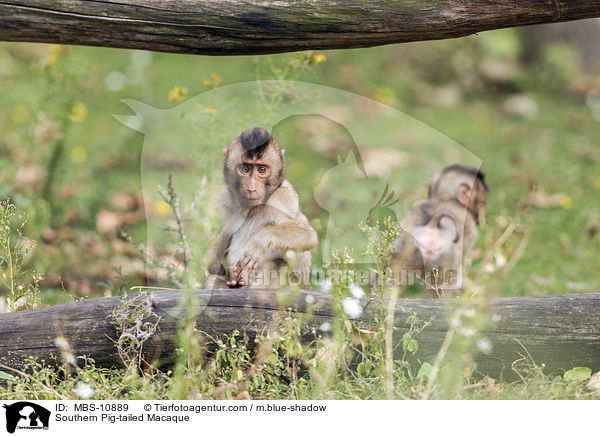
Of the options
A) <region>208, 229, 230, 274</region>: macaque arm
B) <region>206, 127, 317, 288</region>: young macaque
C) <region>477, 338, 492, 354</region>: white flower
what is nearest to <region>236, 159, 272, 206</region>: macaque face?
<region>206, 127, 317, 288</region>: young macaque

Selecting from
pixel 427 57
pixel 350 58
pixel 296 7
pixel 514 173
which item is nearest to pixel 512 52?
pixel 427 57

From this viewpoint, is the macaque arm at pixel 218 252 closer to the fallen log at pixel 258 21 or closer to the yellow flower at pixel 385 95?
the fallen log at pixel 258 21

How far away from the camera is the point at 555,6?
3.53 meters

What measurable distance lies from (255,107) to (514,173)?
13.7ft

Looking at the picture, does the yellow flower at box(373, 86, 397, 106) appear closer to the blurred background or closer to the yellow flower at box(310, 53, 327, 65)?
the blurred background

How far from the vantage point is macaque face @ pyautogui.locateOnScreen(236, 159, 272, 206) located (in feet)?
13.0

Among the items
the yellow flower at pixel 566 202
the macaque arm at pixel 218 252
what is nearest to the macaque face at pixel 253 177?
the macaque arm at pixel 218 252

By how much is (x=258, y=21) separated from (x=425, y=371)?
6.47ft

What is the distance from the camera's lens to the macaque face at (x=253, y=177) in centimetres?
396

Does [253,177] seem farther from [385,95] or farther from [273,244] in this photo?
[385,95]

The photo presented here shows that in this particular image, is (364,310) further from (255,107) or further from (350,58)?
(350,58)

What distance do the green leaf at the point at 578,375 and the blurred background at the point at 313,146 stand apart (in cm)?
67
